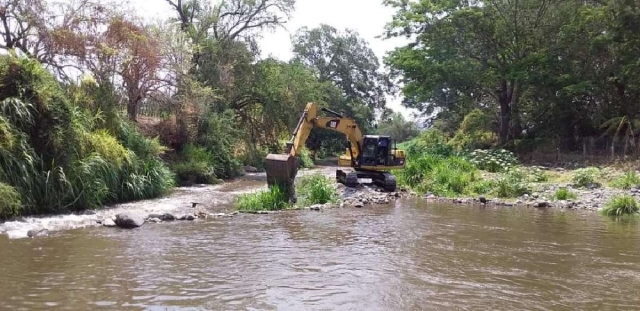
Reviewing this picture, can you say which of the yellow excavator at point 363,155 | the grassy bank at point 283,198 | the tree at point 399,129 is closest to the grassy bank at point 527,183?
the yellow excavator at point 363,155

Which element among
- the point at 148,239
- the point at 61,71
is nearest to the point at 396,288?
the point at 148,239

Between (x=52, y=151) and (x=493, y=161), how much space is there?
1760 centimetres

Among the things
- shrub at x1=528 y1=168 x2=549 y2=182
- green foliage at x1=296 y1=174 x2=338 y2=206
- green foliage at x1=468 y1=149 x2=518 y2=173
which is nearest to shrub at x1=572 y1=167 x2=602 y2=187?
shrub at x1=528 y1=168 x2=549 y2=182

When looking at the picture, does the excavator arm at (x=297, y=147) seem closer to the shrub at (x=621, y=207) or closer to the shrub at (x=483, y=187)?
the shrub at (x=483, y=187)

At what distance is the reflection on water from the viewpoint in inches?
242

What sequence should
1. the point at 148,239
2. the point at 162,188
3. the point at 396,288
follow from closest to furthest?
the point at 396,288 → the point at 148,239 → the point at 162,188

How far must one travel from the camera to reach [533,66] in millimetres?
27359

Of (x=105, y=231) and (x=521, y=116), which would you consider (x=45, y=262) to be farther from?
(x=521, y=116)

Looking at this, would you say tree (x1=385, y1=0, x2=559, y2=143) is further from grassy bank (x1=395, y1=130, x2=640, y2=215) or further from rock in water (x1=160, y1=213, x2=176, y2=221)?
rock in water (x1=160, y1=213, x2=176, y2=221)

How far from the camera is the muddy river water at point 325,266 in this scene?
6.14 m

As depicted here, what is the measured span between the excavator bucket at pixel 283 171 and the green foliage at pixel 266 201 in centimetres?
22

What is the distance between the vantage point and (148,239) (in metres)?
9.31

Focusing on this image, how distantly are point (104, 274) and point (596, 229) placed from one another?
9.99 metres

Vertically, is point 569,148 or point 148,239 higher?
point 569,148
